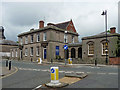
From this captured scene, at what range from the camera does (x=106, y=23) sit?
21.8 metres

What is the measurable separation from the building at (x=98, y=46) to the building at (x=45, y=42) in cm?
703

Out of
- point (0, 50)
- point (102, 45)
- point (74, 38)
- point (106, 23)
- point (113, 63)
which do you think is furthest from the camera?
point (0, 50)

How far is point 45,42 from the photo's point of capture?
29.5 metres

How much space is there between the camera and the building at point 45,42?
29031mm

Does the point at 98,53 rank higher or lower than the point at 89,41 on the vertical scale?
lower

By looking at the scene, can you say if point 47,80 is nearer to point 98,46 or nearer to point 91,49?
point 98,46

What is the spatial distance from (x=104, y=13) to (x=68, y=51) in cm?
1454

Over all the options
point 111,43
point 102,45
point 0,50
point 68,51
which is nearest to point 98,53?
point 102,45

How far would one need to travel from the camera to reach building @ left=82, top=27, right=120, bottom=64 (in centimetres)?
2169

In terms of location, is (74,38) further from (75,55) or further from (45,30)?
(45,30)

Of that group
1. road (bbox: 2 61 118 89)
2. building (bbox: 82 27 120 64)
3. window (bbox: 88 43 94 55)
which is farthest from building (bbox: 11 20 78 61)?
road (bbox: 2 61 118 89)

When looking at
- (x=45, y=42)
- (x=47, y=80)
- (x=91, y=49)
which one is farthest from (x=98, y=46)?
(x=47, y=80)

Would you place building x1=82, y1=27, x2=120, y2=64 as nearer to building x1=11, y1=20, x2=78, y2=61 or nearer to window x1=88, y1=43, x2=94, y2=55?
window x1=88, y1=43, x2=94, y2=55

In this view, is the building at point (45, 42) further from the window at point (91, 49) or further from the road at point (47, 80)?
the road at point (47, 80)
